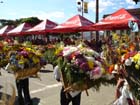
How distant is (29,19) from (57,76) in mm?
68632

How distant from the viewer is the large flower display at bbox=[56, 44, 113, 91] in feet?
17.1

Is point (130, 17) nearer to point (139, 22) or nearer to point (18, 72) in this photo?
point (139, 22)

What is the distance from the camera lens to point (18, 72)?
7.17 meters

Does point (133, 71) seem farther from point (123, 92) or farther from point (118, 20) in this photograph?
point (118, 20)

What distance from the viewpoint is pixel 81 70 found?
5199 millimetres

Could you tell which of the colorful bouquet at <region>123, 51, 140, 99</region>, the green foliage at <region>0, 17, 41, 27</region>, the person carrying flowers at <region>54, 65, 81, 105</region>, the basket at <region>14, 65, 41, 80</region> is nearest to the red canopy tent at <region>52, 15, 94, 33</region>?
the basket at <region>14, 65, 41, 80</region>

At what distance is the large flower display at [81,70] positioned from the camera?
Result: 5.20 m

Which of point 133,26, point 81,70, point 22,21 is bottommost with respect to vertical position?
point 22,21

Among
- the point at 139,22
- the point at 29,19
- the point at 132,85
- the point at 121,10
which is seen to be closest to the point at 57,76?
the point at 132,85

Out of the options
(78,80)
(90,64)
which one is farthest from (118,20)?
(78,80)

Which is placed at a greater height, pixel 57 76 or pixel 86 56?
pixel 86 56

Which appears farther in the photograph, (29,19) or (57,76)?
(29,19)

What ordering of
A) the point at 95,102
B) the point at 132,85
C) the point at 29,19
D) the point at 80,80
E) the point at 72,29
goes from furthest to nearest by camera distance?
the point at 29,19, the point at 72,29, the point at 95,102, the point at 80,80, the point at 132,85

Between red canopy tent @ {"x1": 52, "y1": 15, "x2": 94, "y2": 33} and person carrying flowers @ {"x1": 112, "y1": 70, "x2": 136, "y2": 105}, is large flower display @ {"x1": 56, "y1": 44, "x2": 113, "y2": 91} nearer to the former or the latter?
person carrying flowers @ {"x1": 112, "y1": 70, "x2": 136, "y2": 105}
